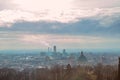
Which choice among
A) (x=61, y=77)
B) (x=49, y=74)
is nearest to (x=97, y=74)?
(x=61, y=77)

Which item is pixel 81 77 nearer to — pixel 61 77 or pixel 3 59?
pixel 61 77

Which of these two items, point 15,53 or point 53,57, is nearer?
point 53,57

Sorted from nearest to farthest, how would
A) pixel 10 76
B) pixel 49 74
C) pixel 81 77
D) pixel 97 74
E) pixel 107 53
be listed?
pixel 81 77 < pixel 97 74 < pixel 49 74 < pixel 10 76 < pixel 107 53

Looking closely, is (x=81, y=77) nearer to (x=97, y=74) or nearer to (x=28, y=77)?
(x=97, y=74)

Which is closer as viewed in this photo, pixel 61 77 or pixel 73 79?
pixel 73 79

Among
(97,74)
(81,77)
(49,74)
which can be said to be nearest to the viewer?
(81,77)

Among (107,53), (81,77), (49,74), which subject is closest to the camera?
(81,77)

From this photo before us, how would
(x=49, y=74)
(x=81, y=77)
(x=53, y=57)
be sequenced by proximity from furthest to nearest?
(x=53, y=57), (x=49, y=74), (x=81, y=77)

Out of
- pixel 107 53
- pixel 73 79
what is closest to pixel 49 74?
pixel 73 79
